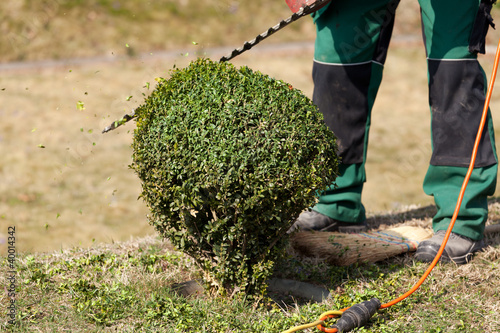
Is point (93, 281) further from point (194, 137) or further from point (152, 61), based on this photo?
point (152, 61)

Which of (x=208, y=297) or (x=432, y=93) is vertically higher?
(x=432, y=93)

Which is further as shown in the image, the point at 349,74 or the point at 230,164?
the point at 349,74

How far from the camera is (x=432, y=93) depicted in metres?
3.41

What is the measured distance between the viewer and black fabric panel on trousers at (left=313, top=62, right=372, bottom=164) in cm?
358

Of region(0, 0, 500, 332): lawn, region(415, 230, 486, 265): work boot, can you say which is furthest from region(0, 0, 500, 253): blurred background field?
region(415, 230, 486, 265): work boot

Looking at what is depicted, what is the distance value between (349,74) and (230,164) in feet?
4.92

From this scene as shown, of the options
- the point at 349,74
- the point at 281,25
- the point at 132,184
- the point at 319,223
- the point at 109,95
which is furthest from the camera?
the point at 109,95

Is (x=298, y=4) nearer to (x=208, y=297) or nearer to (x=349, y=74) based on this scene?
(x=349, y=74)

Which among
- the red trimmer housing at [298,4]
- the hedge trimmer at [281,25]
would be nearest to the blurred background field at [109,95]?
the hedge trimmer at [281,25]

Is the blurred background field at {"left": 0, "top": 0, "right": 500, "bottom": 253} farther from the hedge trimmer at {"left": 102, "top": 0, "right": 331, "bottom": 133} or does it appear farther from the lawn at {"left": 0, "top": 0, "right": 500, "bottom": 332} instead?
the hedge trimmer at {"left": 102, "top": 0, "right": 331, "bottom": 133}

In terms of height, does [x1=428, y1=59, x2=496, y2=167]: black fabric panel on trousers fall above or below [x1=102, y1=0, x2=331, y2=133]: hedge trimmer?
below

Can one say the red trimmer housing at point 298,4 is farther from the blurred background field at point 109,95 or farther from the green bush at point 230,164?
the blurred background field at point 109,95

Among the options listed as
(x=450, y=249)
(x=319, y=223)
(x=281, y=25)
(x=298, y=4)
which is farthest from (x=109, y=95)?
(x=450, y=249)

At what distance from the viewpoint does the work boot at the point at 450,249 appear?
3.33 meters
